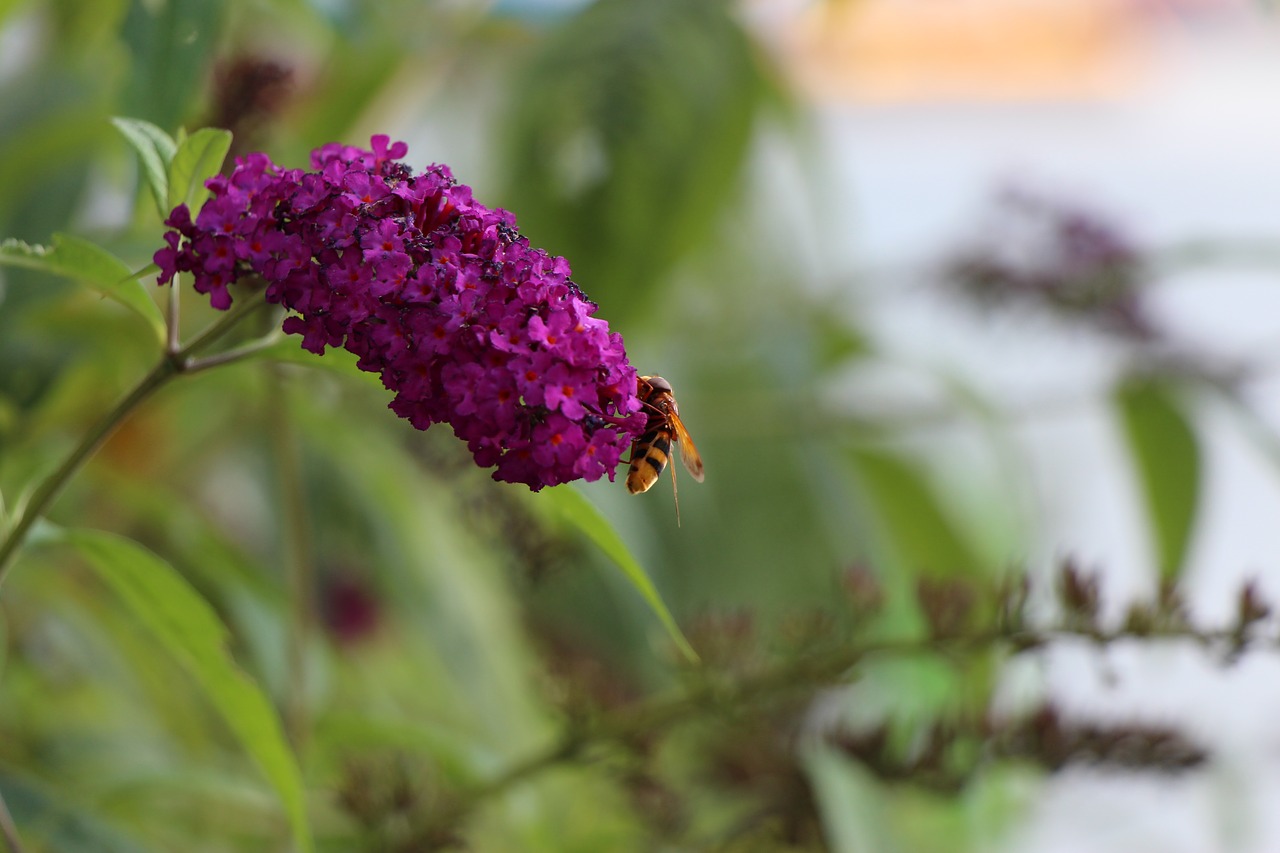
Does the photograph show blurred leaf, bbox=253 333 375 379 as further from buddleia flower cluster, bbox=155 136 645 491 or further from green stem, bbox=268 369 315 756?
green stem, bbox=268 369 315 756

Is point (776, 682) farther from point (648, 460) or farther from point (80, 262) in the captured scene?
point (80, 262)

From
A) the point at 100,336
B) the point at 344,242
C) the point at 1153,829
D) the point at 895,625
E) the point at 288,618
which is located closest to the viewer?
the point at 344,242

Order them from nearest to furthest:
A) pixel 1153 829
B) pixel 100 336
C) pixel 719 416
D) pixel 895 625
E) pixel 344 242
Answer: pixel 344 242 → pixel 100 336 → pixel 895 625 → pixel 719 416 → pixel 1153 829

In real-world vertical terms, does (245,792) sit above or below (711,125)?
below

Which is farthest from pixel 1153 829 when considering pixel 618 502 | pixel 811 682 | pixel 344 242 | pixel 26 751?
pixel 344 242

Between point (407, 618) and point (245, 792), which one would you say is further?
point (407, 618)

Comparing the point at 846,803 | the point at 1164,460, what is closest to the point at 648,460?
the point at 846,803

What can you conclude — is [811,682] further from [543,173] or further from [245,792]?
[543,173]
